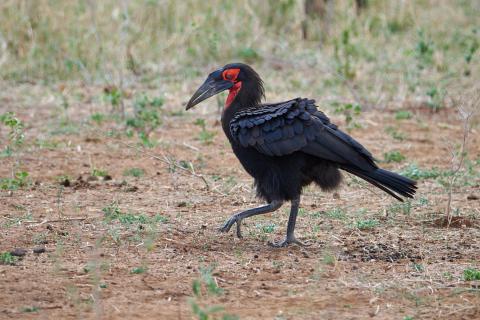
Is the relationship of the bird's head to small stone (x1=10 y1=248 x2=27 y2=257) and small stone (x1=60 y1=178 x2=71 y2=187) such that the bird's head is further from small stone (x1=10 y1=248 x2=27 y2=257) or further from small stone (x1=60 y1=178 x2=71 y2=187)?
small stone (x1=10 y1=248 x2=27 y2=257)

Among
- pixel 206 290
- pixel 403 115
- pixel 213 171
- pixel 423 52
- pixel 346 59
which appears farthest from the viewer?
pixel 346 59

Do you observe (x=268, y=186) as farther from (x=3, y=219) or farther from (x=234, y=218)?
(x=3, y=219)

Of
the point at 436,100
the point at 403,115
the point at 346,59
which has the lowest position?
the point at 403,115

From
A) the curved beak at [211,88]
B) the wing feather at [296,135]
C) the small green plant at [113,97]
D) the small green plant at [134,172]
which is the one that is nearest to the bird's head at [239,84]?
the curved beak at [211,88]

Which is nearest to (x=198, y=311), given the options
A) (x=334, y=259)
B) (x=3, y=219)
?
(x=334, y=259)

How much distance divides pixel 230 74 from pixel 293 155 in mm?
861

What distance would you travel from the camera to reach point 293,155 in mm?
5707

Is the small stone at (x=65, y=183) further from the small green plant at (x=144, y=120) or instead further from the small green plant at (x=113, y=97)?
the small green plant at (x=113, y=97)

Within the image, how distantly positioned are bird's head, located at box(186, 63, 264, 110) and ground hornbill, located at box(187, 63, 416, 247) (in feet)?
0.51

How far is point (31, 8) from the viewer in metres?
11.3

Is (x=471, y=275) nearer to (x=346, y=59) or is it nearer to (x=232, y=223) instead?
(x=232, y=223)

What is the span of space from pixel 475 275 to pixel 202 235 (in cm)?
180

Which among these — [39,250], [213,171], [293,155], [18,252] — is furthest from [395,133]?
[18,252]

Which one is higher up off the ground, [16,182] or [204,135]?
[204,135]
